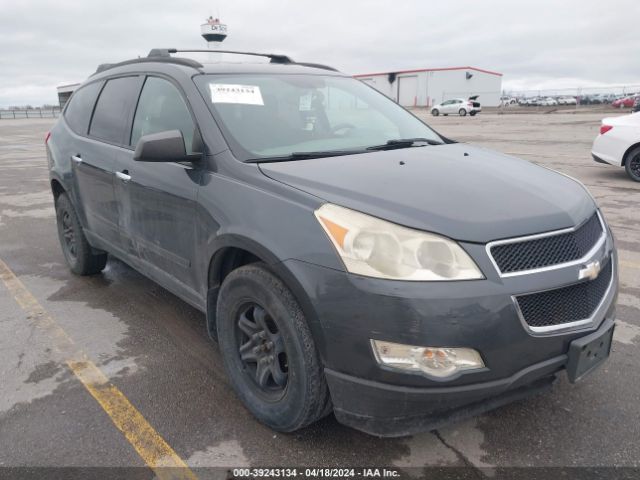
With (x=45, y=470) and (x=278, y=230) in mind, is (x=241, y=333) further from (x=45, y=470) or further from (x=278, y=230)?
(x=45, y=470)

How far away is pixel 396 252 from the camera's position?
2.07m

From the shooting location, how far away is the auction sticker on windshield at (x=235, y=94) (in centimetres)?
305

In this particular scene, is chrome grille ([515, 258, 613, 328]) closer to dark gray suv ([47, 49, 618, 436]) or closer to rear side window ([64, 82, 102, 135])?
dark gray suv ([47, 49, 618, 436])

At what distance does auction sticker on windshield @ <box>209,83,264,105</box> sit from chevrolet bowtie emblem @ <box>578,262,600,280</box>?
6.48ft

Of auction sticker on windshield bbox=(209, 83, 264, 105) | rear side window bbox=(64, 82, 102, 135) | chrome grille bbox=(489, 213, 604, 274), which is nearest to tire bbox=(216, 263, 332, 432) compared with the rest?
chrome grille bbox=(489, 213, 604, 274)

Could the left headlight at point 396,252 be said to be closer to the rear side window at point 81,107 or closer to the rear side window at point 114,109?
the rear side window at point 114,109

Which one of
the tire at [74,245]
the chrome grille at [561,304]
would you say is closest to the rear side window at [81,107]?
the tire at [74,245]

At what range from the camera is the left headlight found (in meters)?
2.02

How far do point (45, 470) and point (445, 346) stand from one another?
186cm

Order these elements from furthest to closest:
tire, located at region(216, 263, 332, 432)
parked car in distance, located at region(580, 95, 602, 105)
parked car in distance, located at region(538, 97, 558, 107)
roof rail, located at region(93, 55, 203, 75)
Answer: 1. parked car in distance, located at region(538, 97, 558, 107)
2. parked car in distance, located at region(580, 95, 602, 105)
3. roof rail, located at region(93, 55, 203, 75)
4. tire, located at region(216, 263, 332, 432)

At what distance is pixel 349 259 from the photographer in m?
2.08

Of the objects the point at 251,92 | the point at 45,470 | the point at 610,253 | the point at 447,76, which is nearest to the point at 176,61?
the point at 251,92

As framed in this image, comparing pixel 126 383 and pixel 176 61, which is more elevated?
pixel 176 61

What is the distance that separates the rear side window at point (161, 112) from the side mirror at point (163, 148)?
0.21 metres
